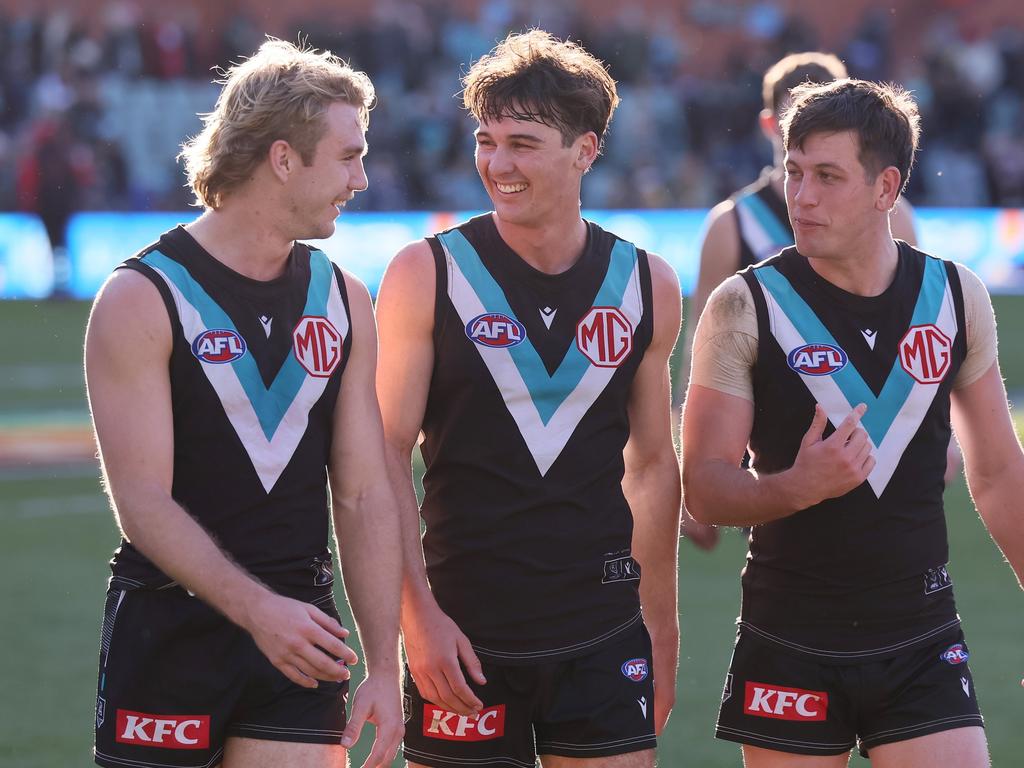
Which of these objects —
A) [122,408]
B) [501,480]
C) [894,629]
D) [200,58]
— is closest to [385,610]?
[501,480]

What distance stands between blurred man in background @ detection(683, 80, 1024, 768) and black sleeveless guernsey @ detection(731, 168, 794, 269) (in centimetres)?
166

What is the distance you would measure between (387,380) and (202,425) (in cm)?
62

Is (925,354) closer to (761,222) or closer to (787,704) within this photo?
(787,704)

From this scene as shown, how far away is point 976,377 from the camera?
451 cm

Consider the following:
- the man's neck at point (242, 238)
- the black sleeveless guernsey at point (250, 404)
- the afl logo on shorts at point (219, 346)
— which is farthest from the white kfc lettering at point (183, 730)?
the man's neck at point (242, 238)

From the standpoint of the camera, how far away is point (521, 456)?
4348 mm

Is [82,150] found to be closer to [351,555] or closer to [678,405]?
[678,405]

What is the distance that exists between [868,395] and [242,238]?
5.68ft

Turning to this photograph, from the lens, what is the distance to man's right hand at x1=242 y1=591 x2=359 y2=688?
142 inches

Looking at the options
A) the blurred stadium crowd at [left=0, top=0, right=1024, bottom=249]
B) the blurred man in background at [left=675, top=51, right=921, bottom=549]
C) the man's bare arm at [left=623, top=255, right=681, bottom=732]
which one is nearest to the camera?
the man's bare arm at [left=623, top=255, right=681, bottom=732]

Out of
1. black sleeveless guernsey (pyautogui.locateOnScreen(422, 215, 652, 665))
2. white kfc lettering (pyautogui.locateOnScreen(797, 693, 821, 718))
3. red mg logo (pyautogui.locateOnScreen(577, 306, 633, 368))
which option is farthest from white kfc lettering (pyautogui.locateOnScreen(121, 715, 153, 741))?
white kfc lettering (pyautogui.locateOnScreen(797, 693, 821, 718))

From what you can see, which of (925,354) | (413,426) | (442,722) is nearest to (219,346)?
(413,426)

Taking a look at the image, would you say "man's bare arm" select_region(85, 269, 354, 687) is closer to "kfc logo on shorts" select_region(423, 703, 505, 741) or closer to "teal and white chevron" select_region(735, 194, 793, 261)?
"kfc logo on shorts" select_region(423, 703, 505, 741)

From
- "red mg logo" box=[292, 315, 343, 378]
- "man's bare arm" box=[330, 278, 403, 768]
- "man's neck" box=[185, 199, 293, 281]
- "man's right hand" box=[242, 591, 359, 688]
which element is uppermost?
"man's neck" box=[185, 199, 293, 281]
